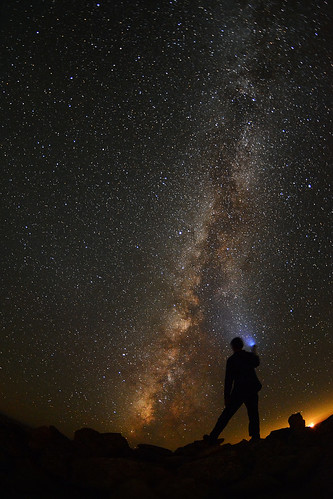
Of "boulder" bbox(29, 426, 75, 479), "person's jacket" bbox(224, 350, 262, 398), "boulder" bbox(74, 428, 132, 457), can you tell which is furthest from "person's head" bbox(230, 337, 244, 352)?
"boulder" bbox(29, 426, 75, 479)

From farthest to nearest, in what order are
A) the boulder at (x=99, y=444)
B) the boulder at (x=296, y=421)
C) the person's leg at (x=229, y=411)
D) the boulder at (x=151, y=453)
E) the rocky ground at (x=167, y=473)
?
1. the boulder at (x=296, y=421)
2. the person's leg at (x=229, y=411)
3. the boulder at (x=151, y=453)
4. the boulder at (x=99, y=444)
5. the rocky ground at (x=167, y=473)

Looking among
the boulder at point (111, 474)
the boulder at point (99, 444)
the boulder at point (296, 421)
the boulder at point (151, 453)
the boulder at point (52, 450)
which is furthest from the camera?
the boulder at point (296, 421)

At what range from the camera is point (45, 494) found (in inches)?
112

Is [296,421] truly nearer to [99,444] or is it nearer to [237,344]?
[237,344]

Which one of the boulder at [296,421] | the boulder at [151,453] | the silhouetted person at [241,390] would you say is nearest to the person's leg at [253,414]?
the silhouetted person at [241,390]

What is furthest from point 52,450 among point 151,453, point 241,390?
point 241,390

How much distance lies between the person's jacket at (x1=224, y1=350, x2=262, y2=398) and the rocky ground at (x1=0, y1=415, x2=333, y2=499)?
2.79ft

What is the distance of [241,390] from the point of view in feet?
14.6

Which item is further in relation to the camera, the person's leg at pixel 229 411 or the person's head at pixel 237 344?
the person's head at pixel 237 344

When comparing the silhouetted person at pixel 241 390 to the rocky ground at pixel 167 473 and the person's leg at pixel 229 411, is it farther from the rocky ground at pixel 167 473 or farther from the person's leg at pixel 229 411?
the rocky ground at pixel 167 473

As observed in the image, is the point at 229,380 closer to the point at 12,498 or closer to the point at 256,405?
the point at 256,405

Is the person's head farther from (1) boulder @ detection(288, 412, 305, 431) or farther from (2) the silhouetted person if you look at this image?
(1) boulder @ detection(288, 412, 305, 431)

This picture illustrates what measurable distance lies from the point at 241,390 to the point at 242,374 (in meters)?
0.18

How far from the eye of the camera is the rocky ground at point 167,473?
106 inches
